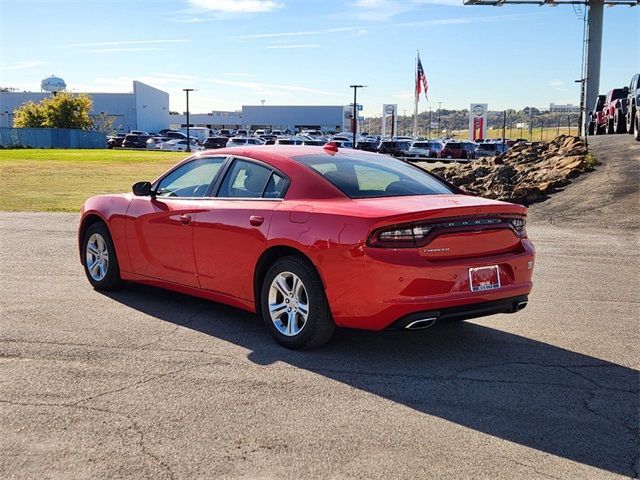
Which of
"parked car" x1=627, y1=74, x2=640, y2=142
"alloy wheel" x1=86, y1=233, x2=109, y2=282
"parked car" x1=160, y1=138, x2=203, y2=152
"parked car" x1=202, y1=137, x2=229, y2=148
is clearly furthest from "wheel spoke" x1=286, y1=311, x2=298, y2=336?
A: "parked car" x1=160, y1=138, x2=203, y2=152

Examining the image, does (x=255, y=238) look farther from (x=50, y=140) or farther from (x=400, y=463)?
(x=50, y=140)

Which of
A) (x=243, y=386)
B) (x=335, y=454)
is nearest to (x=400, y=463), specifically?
(x=335, y=454)

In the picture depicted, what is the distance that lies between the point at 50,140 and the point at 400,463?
207ft

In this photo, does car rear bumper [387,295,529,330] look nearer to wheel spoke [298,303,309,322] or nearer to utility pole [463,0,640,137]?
wheel spoke [298,303,309,322]

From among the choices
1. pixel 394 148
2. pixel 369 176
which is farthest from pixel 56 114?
pixel 369 176

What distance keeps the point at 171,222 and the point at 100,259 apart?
1.43 metres

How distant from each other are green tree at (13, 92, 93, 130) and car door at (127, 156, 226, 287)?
71.3 meters

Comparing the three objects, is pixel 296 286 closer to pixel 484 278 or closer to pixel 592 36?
pixel 484 278

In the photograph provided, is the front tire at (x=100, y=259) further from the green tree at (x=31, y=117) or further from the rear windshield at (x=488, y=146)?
the green tree at (x=31, y=117)

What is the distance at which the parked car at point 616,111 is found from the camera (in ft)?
98.3

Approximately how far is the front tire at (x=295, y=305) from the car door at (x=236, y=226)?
0.26 meters

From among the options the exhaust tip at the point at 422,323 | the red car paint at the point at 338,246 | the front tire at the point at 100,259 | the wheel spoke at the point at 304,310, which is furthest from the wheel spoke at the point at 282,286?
the front tire at the point at 100,259

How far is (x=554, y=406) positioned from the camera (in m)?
4.52

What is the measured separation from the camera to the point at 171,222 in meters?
6.71
